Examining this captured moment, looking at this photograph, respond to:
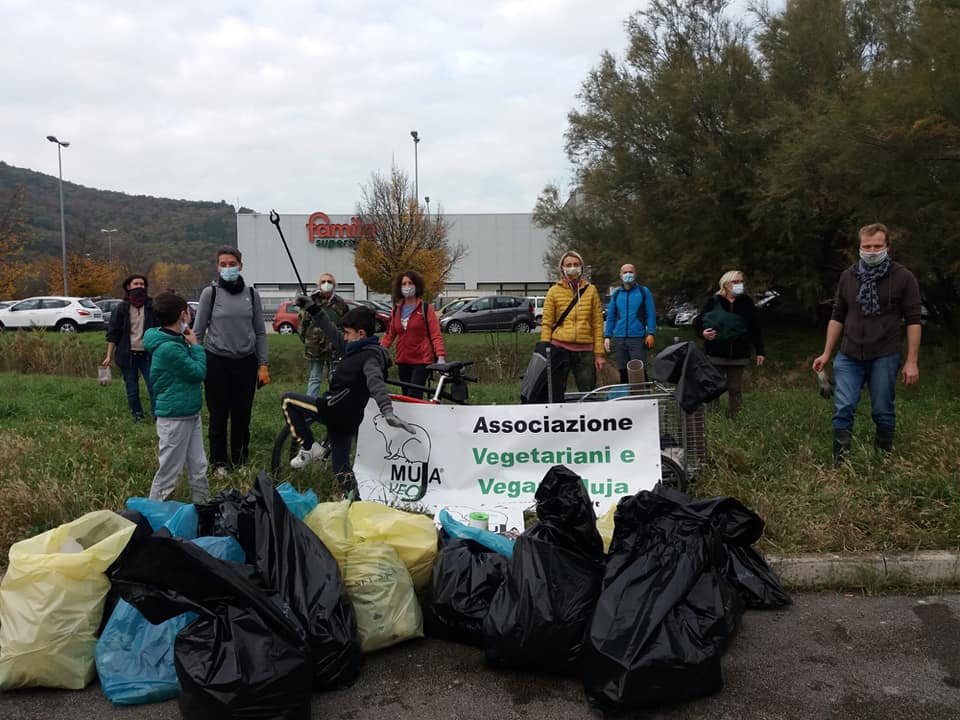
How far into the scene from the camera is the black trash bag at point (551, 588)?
312cm

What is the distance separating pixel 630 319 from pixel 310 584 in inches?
254

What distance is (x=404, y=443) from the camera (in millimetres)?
5262

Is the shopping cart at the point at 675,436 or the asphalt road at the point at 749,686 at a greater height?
the shopping cart at the point at 675,436

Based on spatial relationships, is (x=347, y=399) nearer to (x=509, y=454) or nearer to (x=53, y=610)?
(x=509, y=454)

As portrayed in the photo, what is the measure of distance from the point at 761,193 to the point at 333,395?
12.9 meters

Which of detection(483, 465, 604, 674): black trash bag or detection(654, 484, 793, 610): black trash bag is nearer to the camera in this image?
detection(483, 465, 604, 674): black trash bag

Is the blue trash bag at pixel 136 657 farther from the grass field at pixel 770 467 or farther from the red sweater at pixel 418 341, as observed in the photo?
the red sweater at pixel 418 341

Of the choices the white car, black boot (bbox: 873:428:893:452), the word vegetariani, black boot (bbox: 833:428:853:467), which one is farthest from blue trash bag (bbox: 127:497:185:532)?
the white car

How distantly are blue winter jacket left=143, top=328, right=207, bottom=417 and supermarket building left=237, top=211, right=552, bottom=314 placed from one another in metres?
41.9

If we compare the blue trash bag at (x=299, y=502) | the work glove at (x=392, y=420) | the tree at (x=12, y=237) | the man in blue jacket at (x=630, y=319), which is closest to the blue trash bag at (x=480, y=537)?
the blue trash bag at (x=299, y=502)

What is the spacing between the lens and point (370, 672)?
130 inches

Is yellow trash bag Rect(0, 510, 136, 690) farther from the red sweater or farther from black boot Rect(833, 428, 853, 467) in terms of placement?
black boot Rect(833, 428, 853, 467)

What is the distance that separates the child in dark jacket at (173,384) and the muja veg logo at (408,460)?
1.23 m

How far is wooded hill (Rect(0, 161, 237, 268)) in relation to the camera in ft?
223
